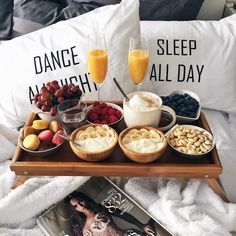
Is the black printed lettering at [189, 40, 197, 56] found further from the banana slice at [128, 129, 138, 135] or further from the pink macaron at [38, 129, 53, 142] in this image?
the pink macaron at [38, 129, 53, 142]

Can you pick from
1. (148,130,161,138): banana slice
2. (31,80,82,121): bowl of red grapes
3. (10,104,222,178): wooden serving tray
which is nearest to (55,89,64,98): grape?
(31,80,82,121): bowl of red grapes

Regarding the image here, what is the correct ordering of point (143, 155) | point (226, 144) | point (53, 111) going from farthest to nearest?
point (226, 144)
point (53, 111)
point (143, 155)

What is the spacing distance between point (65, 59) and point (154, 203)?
61cm

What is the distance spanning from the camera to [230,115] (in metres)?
1.26

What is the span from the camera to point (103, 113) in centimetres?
96

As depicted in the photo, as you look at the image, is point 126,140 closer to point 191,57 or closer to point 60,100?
point 60,100

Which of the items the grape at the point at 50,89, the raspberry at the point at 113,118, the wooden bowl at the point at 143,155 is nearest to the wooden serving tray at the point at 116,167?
the wooden bowl at the point at 143,155

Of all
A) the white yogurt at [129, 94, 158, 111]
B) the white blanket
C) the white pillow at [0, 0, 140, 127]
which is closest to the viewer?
the white blanket

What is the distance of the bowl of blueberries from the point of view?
0.98m

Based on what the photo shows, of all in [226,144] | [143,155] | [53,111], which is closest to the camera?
[143,155]

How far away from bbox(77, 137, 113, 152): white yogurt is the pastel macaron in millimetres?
124

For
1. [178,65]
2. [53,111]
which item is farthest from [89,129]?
[178,65]

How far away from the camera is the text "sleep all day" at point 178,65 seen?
114 centimetres

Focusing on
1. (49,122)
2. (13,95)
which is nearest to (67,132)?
(49,122)
